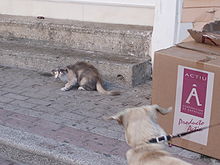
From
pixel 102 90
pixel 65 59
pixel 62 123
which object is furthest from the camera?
pixel 65 59

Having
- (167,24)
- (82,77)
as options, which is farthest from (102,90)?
(167,24)

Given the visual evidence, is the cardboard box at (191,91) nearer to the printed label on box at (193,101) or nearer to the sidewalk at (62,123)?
the printed label on box at (193,101)

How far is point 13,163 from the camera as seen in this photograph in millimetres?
4352

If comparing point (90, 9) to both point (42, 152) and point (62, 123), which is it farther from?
point (42, 152)

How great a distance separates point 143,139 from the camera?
2826 mm

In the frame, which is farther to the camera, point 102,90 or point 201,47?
point 102,90


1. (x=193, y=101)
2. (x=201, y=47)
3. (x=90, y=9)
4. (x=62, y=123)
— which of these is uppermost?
(x=90, y=9)

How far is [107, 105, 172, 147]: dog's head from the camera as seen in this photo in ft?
9.32

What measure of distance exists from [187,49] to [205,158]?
→ 3.46 ft

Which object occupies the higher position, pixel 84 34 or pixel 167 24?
pixel 167 24

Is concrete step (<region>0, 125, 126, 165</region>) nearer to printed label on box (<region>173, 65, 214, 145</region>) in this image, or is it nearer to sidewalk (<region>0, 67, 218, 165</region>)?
sidewalk (<region>0, 67, 218, 165</region>)

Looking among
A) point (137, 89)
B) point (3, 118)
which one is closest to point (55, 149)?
point (3, 118)

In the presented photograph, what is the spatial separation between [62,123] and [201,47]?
175 centimetres

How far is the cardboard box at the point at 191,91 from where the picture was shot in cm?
385
